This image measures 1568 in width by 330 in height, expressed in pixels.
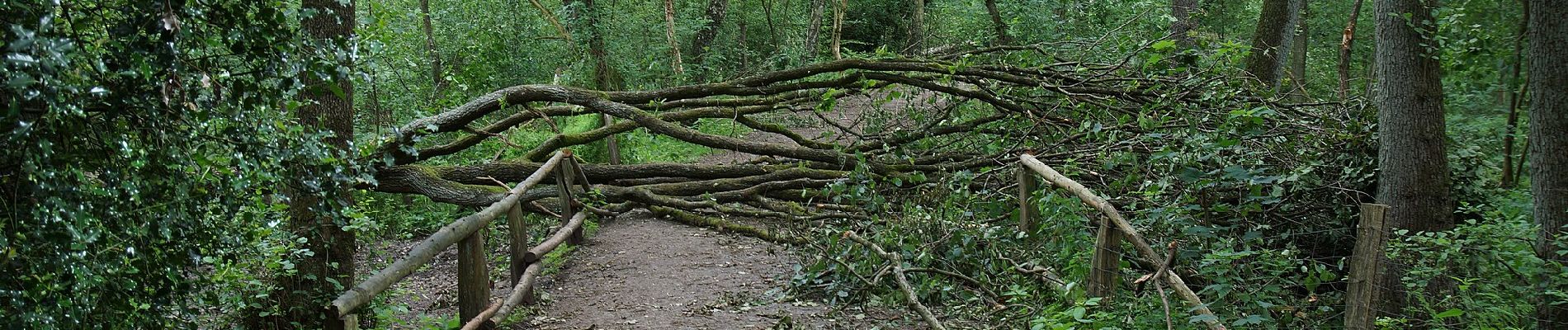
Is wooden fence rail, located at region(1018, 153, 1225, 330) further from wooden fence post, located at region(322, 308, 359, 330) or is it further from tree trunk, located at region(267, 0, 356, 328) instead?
tree trunk, located at region(267, 0, 356, 328)

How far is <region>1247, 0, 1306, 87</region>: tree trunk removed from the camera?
1120cm

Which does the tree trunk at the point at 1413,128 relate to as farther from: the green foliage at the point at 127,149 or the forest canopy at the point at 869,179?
the green foliage at the point at 127,149

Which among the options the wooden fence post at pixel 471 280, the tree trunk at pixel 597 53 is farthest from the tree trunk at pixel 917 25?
the wooden fence post at pixel 471 280

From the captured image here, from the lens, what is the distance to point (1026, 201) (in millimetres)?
7035

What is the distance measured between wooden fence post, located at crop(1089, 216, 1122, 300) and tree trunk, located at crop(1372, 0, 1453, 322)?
2358 mm

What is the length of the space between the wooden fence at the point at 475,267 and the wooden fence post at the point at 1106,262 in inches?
133

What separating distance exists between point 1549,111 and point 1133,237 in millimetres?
2842

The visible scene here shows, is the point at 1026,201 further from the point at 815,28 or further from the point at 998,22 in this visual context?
the point at 998,22

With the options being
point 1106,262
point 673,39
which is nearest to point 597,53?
point 673,39

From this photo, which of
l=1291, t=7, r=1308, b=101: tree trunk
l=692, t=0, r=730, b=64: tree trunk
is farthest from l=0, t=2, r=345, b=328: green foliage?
l=1291, t=7, r=1308, b=101: tree trunk

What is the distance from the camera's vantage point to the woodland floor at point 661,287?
6.64 meters

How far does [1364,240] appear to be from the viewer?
3953 mm

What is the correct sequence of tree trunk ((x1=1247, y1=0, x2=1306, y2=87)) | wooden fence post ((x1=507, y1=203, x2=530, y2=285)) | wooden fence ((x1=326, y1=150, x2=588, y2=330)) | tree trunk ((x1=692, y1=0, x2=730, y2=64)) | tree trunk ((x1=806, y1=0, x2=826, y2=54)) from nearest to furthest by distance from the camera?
wooden fence ((x1=326, y1=150, x2=588, y2=330)) < wooden fence post ((x1=507, y1=203, x2=530, y2=285)) < tree trunk ((x1=1247, y1=0, x2=1306, y2=87)) < tree trunk ((x1=806, y1=0, x2=826, y2=54)) < tree trunk ((x1=692, y1=0, x2=730, y2=64))

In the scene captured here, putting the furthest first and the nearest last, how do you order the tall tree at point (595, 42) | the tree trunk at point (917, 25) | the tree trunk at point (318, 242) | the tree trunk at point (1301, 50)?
the tree trunk at point (917, 25) < the tree trunk at point (1301, 50) < the tall tree at point (595, 42) < the tree trunk at point (318, 242)
